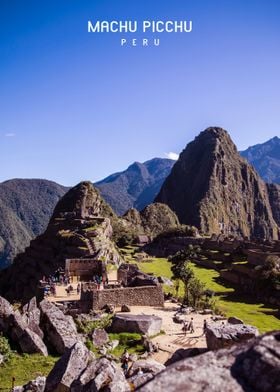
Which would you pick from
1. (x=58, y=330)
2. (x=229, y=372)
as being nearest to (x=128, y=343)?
(x=58, y=330)

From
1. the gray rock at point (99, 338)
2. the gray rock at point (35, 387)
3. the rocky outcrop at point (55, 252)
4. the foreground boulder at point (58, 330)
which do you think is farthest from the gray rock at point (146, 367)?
the rocky outcrop at point (55, 252)

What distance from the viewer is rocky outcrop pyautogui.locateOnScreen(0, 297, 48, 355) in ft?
67.7

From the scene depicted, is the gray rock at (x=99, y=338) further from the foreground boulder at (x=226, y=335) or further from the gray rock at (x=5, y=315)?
the foreground boulder at (x=226, y=335)

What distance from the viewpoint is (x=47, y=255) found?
76500mm

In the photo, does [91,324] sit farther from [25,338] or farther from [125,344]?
[25,338]

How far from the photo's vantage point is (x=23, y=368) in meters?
18.7

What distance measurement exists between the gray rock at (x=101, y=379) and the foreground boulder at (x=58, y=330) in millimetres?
9443

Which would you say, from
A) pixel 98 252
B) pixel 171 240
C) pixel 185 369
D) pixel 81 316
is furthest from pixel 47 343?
pixel 171 240

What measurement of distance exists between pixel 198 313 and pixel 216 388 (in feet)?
A: 106

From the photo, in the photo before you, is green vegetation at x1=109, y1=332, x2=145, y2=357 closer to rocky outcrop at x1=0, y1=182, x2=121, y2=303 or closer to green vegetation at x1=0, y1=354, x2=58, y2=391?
green vegetation at x1=0, y1=354, x2=58, y2=391

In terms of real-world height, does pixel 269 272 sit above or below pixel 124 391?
below

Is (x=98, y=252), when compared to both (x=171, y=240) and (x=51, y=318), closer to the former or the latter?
(x=51, y=318)

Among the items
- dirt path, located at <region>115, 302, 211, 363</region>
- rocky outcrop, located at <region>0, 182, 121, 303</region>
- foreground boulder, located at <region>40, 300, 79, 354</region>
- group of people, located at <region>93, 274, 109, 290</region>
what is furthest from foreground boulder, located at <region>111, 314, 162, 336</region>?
rocky outcrop, located at <region>0, 182, 121, 303</region>

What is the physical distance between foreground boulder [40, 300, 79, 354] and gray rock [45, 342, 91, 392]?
6890mm
